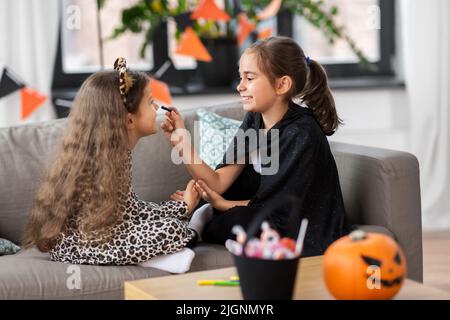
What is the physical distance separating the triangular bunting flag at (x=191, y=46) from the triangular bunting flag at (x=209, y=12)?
102mm

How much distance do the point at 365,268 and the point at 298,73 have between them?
104 cm

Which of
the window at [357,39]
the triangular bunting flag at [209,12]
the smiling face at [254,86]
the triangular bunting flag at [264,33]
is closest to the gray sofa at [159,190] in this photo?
the smiling face at [254,86]

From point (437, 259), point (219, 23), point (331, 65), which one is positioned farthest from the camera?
point (331, 65)

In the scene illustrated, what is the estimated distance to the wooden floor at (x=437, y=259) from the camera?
10.8 ft

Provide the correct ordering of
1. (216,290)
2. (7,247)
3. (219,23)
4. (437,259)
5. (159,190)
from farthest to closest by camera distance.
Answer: (219,23), (437,259), (159,190), (7,247), (216,290)

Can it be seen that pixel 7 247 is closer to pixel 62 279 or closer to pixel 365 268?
pixel 62 279

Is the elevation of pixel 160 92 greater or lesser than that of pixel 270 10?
lesser

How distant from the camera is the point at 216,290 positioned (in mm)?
1889

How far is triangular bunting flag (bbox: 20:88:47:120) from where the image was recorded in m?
3.69

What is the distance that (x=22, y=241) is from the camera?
8.62 feet

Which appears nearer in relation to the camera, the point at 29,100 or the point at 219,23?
Answer: the point at 29,100

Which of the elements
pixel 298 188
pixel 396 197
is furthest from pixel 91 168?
pixel 396 197

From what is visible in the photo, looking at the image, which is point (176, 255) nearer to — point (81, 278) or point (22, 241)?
point (81, 278)
